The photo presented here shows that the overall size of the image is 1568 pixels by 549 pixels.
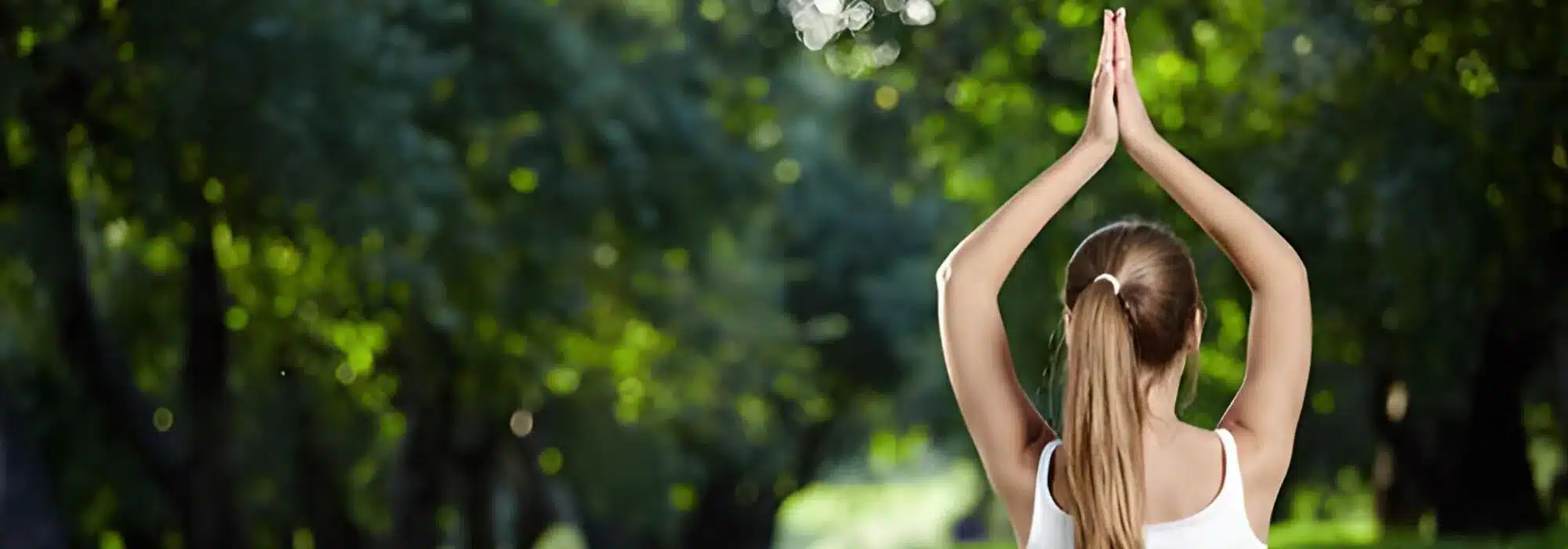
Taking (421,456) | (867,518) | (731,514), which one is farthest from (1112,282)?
(867,518)

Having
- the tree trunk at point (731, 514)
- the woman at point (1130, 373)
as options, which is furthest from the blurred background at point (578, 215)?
the woman at point (1130, 373)

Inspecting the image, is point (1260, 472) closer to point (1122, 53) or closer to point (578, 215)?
point (1122, 53)

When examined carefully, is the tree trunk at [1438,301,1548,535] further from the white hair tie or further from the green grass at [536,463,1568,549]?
the green grass at [536,463,1568,549]

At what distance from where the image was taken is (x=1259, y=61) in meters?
17.6

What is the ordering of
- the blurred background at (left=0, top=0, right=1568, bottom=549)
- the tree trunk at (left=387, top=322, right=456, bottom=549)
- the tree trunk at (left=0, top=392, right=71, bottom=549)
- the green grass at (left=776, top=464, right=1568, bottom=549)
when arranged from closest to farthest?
the blurred background at (left=0, top=0, right=1568, bottom=549), the tree trunk at (left=0, top=392, right=71, bottom=549), the tree trunk at (left=387, top=322, right=456, bottom=549), the green grass at (left=776, top=464, right=1568, bottom=549)

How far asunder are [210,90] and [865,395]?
24.3m

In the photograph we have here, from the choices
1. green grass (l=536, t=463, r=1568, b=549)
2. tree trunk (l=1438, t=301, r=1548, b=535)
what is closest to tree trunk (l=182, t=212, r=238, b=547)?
tree trunk (l=1438, t=301, r=1548, b=535)

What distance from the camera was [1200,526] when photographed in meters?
2.66

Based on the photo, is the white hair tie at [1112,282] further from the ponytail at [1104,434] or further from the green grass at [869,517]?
the green grass at [869,517]

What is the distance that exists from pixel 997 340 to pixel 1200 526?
0.34m

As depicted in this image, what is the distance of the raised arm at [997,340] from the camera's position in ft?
9.04

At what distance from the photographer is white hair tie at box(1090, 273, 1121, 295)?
2.64 m

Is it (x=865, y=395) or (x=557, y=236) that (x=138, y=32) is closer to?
(x=557, y=236)

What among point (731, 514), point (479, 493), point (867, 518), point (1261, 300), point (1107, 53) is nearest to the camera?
point (1261, 300)
